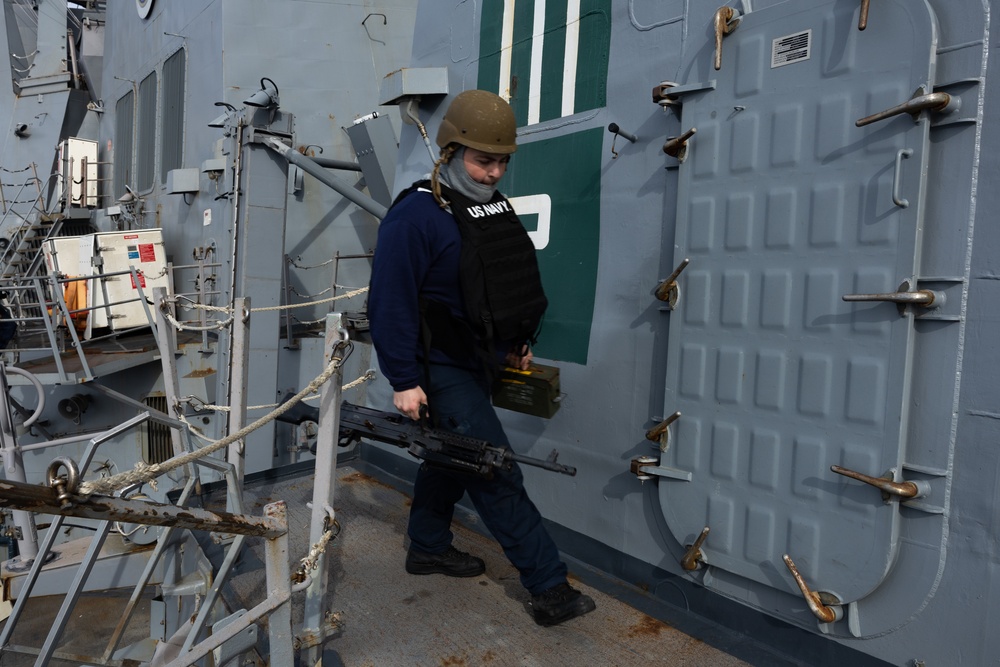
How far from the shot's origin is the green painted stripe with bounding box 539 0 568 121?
3.14 meters

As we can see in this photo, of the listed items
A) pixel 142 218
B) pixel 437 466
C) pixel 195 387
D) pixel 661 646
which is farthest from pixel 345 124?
pixel 661 646

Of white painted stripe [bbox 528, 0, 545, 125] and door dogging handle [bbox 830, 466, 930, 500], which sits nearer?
door dogging handle [bbox 830, 466, 930, 500]

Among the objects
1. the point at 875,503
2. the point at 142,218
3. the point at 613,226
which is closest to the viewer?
the point at 875,503

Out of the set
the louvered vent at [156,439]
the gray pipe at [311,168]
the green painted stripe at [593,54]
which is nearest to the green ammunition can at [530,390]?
the green painted stripe at [593,54]

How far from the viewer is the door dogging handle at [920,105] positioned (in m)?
1.85

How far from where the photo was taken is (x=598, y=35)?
2.98 m

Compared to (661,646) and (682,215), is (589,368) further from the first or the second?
(661,646)

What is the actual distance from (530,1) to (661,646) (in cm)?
286

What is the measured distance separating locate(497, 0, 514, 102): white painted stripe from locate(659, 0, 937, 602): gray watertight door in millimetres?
1121

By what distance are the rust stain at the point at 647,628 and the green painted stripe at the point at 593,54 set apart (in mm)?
2100

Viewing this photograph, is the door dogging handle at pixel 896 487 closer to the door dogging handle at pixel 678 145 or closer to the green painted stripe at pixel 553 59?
the door dogging handle at pixel 678 145

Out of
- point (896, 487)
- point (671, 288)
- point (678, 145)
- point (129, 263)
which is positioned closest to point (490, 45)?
point (678, 145)

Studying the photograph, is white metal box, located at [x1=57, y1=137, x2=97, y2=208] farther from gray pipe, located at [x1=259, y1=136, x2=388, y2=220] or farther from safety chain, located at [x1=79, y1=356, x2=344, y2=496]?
safety chain, located at [x1=79, y1=356, x2=344, y2=496]

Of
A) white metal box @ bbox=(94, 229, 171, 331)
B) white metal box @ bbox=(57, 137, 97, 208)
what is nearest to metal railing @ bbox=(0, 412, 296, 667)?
white metal box @ bbox=(94, 229, 171, 331)
